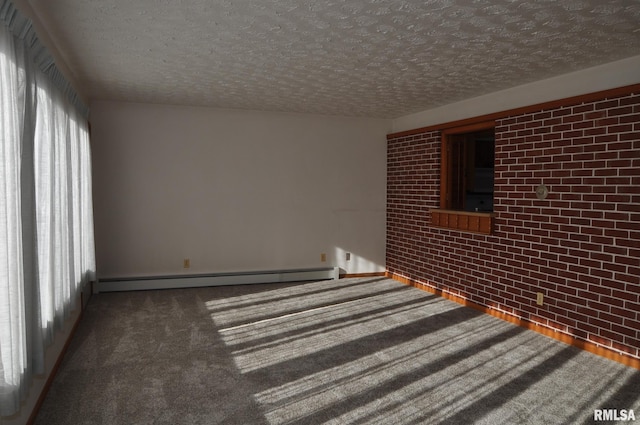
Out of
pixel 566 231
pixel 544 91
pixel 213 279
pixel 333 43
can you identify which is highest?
pixel 333 43

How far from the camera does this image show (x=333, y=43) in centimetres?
329

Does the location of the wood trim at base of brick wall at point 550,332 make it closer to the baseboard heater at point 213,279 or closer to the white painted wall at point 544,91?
the baseboard heater at point 213,279

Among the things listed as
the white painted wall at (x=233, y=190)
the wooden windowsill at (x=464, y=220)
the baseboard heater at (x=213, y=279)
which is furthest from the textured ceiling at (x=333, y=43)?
the baseboard heater at (x=213, y=279)

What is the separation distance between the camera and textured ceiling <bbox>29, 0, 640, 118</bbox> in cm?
266

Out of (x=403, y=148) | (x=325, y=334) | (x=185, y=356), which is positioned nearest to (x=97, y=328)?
(x=185, y=356)

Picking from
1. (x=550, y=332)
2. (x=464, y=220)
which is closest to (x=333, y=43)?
(x=464, y=220)

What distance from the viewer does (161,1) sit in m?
2.56

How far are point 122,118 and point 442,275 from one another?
449cm

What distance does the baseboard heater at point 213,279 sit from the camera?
5652mm

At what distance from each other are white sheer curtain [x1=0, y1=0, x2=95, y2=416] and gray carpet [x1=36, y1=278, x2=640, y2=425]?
606mm

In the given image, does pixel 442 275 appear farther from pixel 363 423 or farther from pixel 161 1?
pixel 161 1

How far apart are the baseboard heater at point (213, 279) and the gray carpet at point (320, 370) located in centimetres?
62

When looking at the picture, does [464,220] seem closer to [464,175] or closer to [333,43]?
[464,175]

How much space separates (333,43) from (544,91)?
2.27m
